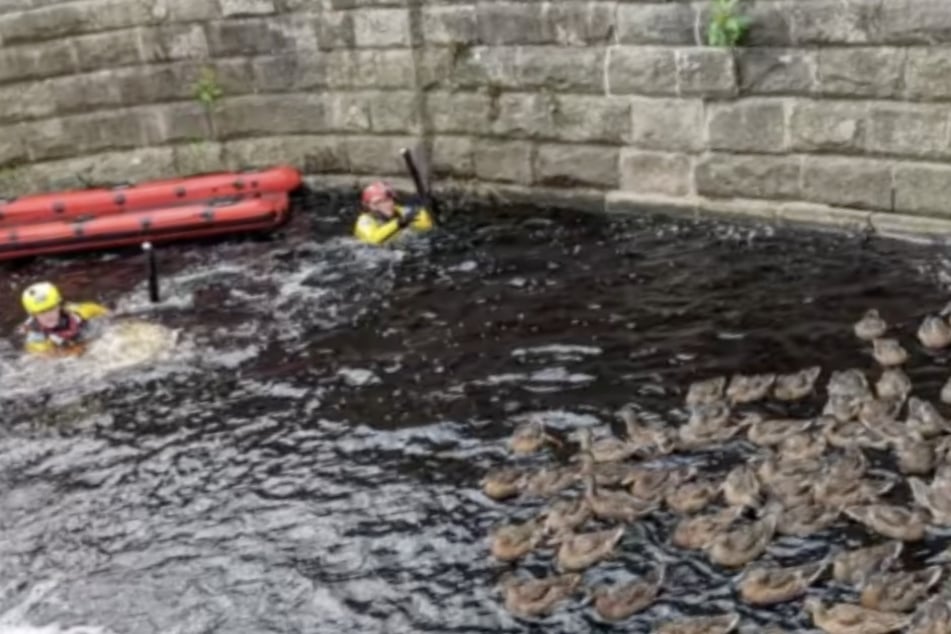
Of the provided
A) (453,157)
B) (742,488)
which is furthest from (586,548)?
(453,157)

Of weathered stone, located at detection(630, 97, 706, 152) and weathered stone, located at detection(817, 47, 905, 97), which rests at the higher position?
weathered stone, located at detection(817, 47, 905, 97)

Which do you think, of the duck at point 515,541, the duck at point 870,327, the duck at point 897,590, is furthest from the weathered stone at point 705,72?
the duck at point 897,590

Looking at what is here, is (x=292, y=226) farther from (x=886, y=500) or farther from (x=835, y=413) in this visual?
(x=886, y=500)

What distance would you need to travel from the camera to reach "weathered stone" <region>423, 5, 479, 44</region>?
13109 mm

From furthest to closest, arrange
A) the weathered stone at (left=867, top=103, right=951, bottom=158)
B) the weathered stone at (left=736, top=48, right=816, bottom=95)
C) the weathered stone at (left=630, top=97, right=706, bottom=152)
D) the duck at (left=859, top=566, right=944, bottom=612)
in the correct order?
the weathered stone at (left=630, top=97, right=706, bottom=152) → the weathered stone at (left=736, top=48, right=816, bottom=95) → the weathered stone at (left=867, top=103, right=951, bottom=158) → the duck at (left=859, top=566, right=944, bottom=612)

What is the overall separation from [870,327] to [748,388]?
4.65 ft

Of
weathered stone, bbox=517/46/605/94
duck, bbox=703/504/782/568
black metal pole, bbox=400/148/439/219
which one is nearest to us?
duck, bbox=703/504/782/568

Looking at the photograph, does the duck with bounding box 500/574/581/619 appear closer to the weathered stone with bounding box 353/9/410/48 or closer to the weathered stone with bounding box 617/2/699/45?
the weathered stone with bounding box 617/2/699/45

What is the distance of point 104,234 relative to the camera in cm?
1373

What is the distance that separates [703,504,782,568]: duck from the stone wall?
5.01 metres

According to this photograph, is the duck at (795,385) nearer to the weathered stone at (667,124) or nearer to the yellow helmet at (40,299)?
the weathered stone at (667,124)

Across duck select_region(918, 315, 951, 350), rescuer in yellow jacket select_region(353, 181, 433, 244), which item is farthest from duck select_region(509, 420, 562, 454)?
rescuer in yellow jacket select_region(353, 181, 433, 244)

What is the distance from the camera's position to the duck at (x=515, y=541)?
7.52 metres

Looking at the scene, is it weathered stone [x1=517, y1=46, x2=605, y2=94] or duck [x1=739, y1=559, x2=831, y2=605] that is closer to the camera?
duck [x1=739, y1=559, x2=831, y2=605]
